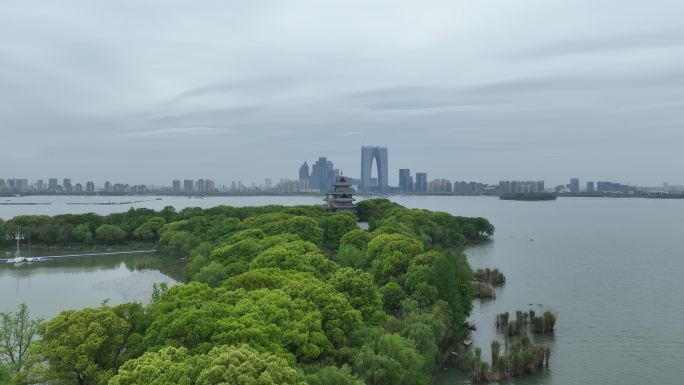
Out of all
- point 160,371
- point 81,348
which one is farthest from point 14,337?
point 160,371

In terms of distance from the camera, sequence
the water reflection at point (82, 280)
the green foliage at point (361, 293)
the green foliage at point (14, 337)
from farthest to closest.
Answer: the water reflection at point (82, 280)
the green foliage at point (361, 293)
the green foliage at point (14, 337)

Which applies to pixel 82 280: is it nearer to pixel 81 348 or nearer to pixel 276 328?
pixel 81 348

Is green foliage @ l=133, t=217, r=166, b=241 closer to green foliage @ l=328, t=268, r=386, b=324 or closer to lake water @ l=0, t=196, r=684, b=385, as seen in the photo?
lake water @ l=0, t=196, r=684, b=385

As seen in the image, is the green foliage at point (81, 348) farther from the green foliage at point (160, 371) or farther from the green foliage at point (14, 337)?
the green foliage at point (160, 371)

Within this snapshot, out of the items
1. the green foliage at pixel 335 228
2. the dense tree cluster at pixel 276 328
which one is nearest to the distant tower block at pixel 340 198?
the green foliage at pixel 335 228

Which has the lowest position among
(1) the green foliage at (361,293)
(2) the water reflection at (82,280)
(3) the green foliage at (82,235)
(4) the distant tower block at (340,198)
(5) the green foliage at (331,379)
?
(2) the water reflection at (82,280)

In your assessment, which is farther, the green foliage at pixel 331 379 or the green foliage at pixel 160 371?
the green foliage at pixel 331 379

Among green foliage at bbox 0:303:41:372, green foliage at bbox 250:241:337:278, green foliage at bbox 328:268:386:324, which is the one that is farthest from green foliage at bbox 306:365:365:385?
green foliage at bbox 250:241:337:278

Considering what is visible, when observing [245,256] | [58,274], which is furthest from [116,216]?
[245,256]

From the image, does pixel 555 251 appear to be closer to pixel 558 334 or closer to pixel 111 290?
pixel 558 334
